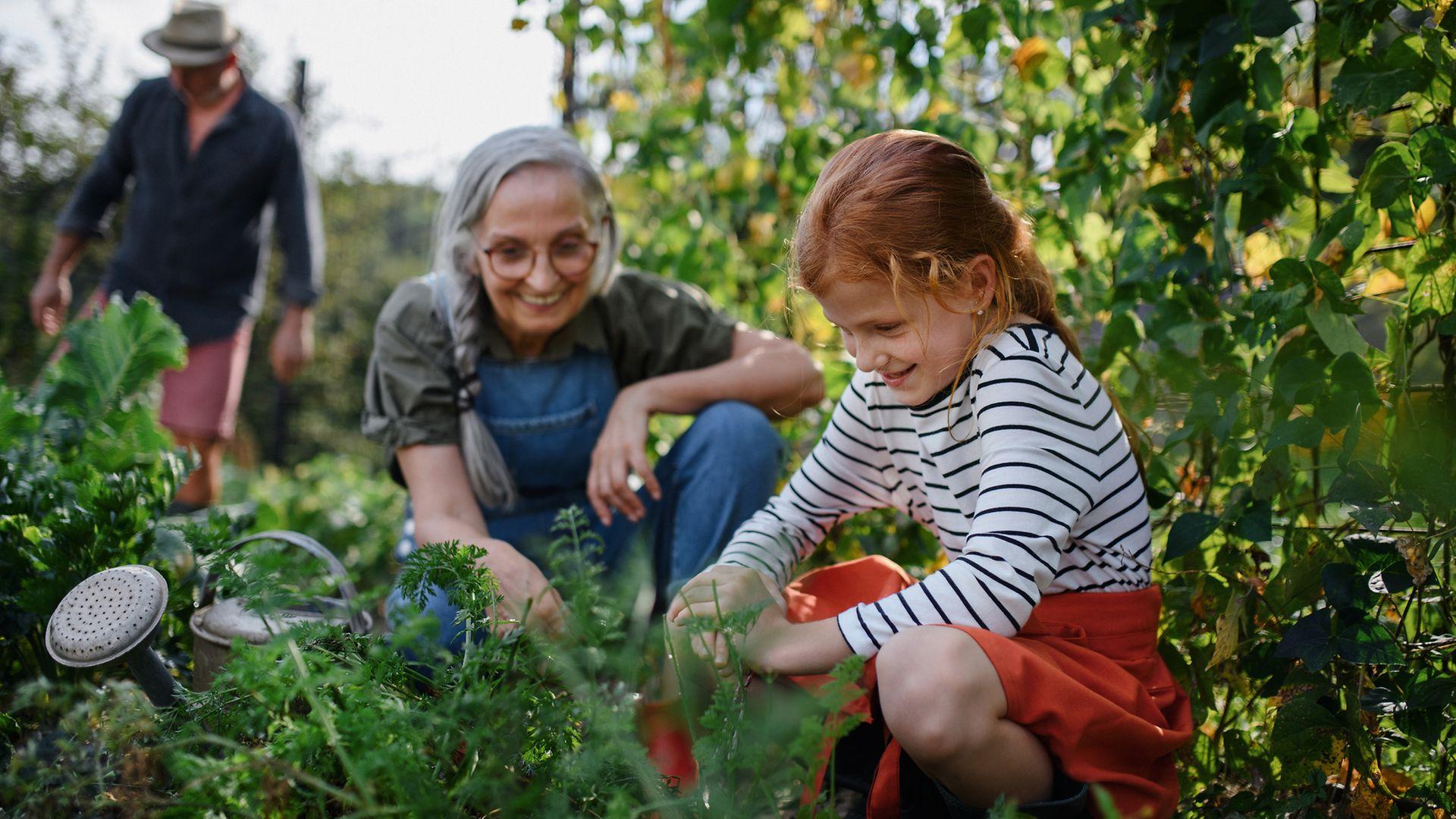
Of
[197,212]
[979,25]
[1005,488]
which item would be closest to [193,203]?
[197,212]

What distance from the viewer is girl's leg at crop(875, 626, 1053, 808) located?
3.81 feet

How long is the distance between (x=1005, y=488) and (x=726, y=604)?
0.44 meters

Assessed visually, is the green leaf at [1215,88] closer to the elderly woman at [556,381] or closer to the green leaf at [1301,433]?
the green leaf at [1301,433]

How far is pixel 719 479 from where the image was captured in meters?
2.06

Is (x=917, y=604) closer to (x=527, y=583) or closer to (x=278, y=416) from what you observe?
(x=527, y=583)

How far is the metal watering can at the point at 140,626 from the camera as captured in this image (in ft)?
4.40

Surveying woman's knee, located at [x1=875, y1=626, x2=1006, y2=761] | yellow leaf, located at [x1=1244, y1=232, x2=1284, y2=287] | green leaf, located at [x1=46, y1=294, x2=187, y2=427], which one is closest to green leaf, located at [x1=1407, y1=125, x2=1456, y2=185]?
yellow leaf, located at [x1=1244, y1=232, x2=1284, y2=287]

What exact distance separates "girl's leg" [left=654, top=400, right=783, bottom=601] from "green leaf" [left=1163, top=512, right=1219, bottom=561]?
2.80 feet

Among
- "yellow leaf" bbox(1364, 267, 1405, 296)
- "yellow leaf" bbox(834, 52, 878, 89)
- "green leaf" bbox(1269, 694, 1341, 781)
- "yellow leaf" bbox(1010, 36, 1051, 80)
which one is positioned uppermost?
"yellow leaf" bbox(1010, 36, 1051, 80)

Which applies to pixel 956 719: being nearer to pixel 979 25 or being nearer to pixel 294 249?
pixel 979 25

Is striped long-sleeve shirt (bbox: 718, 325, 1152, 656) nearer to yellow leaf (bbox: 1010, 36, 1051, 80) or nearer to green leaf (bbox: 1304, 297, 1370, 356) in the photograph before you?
green leaf (bbox: 1304, 297, 1370, 356)

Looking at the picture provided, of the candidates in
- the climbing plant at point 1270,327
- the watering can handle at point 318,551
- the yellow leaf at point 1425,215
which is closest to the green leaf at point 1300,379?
the climbing plant at point 1270,327

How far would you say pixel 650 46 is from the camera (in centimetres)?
312

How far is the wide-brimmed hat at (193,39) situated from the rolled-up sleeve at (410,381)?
7.32 feet
